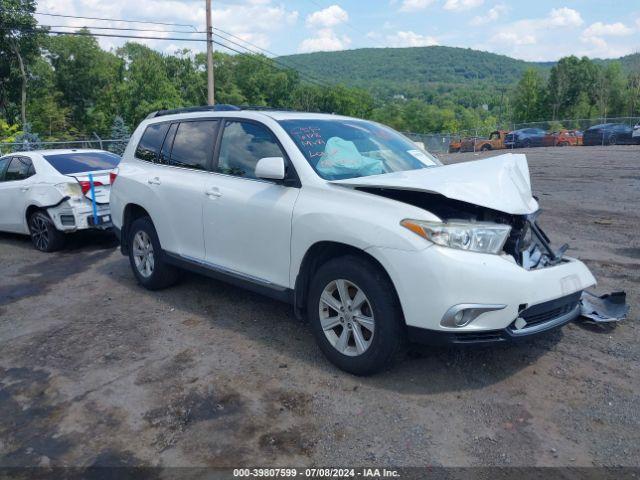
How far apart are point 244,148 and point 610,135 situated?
3554cm

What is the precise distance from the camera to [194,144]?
545 centimetres

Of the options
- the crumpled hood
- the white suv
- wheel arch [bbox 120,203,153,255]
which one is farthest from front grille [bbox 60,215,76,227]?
the crumpled hood

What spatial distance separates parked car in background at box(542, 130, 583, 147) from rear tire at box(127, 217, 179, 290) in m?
36.1

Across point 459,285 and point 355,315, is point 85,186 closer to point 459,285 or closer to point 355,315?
point 355,315

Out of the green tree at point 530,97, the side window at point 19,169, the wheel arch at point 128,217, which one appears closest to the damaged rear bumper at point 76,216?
the side window at point 19,169

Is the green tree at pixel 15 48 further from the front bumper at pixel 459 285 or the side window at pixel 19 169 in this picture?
the front bumper at pixel 459 285

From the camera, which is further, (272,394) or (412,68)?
(412,68)

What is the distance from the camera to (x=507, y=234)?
3.66 meters

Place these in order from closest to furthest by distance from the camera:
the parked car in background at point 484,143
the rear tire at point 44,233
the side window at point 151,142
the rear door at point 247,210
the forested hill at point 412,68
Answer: the rear door at point 247,210 < the side window at point 151,142 < the rear tire at point 44,233 < the parked car in background at point 484,143 < the forested hill at point 412,68

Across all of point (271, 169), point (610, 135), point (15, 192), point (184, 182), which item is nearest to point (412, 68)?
point (610, 135)

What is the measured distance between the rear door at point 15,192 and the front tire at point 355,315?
20.8 feet

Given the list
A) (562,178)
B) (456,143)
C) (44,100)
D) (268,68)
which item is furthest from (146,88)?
(562,178)

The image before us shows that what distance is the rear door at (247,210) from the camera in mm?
4383

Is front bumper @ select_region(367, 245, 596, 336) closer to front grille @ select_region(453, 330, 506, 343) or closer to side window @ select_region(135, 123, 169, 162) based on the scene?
front grille @ select_region(453, 330, 506, 343)
